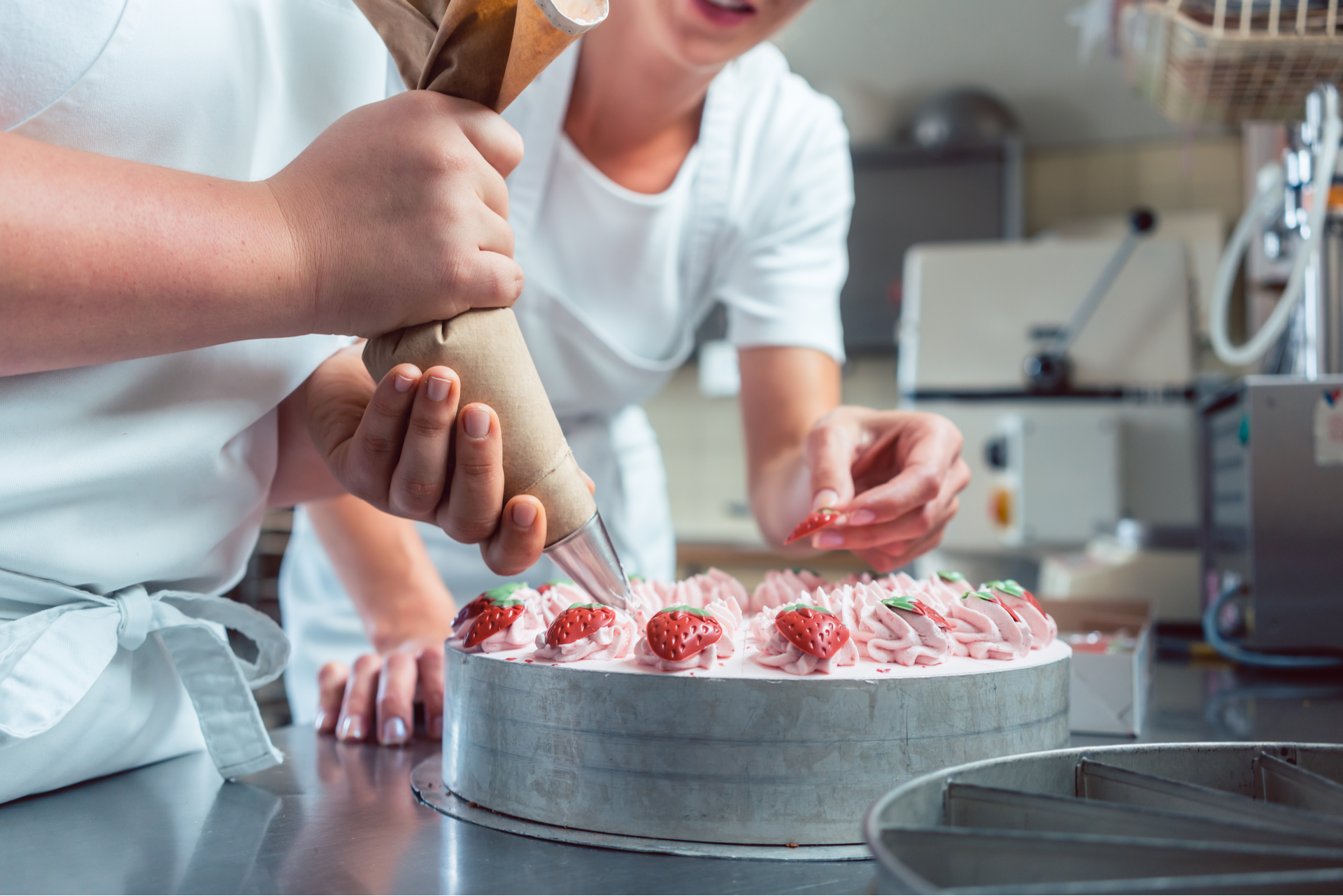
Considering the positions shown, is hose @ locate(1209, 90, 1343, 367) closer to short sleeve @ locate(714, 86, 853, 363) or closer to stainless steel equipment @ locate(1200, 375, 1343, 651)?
stainless steel equipment @ locate(1200, 375, 1343, 651)

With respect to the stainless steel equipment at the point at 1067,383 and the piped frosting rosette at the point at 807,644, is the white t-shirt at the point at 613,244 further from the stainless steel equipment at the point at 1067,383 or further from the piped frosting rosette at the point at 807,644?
the stainless steel equipment at the point at 1067,383

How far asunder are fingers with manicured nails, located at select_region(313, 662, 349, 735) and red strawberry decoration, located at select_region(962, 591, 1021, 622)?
21.7 inches

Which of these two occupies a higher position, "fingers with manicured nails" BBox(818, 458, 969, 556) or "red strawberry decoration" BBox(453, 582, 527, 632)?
"fingers with manicured nails" BBox(818, 458, 969, 556)

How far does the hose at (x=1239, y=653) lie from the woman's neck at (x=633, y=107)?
3.04 feet

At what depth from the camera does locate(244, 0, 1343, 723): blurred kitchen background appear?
182 cm

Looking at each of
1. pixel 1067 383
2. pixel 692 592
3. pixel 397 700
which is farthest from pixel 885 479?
pixel 1067 383

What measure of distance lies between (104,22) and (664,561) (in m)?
1.14

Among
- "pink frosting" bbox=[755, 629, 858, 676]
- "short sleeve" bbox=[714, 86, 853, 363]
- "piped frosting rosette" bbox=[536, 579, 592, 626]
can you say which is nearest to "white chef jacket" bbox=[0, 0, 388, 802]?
"piped frosting rosette" bbox=[536, 579, 592, 626]

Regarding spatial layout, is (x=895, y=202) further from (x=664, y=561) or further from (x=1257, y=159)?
(x=664, y=561)

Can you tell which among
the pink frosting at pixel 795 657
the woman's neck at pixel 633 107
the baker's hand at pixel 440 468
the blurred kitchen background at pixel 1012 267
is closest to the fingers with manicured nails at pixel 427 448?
the baker's hand at pixel 440 468

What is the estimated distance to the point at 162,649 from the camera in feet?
2.44

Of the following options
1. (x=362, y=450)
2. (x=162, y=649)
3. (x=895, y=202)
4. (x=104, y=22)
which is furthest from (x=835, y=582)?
(x=895, y=202)

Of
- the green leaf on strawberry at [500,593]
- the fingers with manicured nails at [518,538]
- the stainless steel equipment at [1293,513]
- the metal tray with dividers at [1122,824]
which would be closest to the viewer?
the metal tray with dividers at [1122,824]

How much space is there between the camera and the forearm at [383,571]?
103cm
